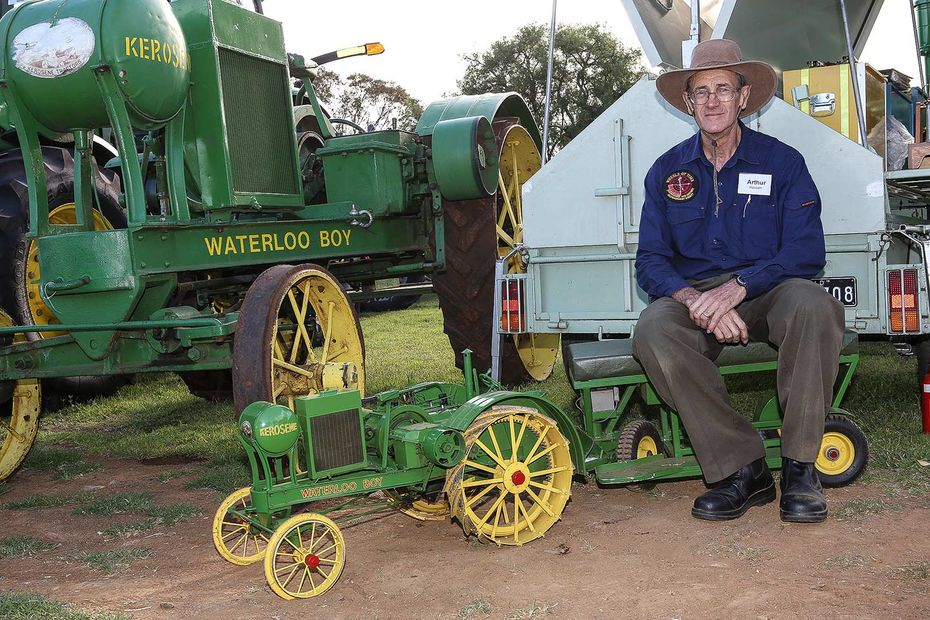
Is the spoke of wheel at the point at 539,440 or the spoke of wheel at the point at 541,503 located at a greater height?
the spoke of wheel at the point at 539,440

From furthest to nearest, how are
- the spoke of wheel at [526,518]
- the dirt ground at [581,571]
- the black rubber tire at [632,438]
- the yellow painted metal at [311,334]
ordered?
the yellow painted metal at [311,334], the black rubber tire at [632,438], the spoke of wheel at [526,518], the dirt ground at [581,571]

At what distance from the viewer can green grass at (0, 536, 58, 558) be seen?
147 inches

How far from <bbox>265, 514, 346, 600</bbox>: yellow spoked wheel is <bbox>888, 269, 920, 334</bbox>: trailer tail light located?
255 cm

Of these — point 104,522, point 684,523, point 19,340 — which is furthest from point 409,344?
point 684,523

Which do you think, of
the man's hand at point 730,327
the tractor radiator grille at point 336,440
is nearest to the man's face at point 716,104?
the man's hand at point 730,327

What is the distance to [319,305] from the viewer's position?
4.63 meters

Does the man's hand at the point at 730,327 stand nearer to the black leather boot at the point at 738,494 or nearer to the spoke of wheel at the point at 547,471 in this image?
the black leather boot at the point at 738,494

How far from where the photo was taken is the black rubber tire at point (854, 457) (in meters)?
3.97

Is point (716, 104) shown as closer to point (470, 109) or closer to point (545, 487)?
point (545, 487)

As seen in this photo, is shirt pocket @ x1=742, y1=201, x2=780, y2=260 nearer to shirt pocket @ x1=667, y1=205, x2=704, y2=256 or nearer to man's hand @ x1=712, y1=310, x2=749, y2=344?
shirt pocket @ x1=667, y1=205, x2=704, y2=256

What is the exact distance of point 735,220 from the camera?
3.95 metres

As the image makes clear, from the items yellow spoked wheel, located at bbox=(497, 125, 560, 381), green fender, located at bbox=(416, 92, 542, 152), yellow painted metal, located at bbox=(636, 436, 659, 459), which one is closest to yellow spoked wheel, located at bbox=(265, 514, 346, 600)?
yellow painted metal, located at bbox=(636, 436, 659, 459)

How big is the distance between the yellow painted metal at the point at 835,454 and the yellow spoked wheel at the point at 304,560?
2.01 metres

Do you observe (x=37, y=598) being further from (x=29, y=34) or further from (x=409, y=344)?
(x=409, y=344)
